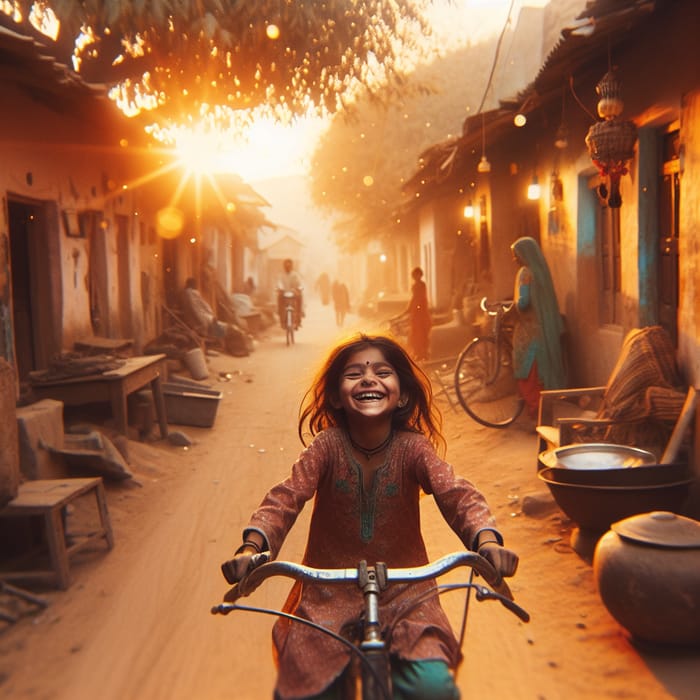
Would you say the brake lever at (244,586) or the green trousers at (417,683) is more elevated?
the brake lever at (244,586)

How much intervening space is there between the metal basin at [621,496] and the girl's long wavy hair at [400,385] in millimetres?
2222

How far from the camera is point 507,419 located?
10141 mm

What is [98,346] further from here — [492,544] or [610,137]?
[492,544]

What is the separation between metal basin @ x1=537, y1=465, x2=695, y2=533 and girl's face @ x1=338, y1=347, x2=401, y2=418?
2559mm

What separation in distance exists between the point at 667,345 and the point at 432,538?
218 cm

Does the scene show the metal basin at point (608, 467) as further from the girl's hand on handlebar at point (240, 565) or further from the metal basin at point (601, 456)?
the girl's hand on handlebar at point (240, 565)

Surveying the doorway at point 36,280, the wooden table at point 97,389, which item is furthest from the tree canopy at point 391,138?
the wooden table at point 97,389

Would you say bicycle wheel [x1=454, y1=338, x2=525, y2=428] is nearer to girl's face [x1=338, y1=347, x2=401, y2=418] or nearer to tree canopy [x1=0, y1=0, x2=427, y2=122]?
tree canopy [x1=0, y1=0, x2=427, y2=122]

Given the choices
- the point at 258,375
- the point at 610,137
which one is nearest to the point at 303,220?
the point at 258,375

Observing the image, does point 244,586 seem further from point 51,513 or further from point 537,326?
point 537,326

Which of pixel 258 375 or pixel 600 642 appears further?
pixel 258 375

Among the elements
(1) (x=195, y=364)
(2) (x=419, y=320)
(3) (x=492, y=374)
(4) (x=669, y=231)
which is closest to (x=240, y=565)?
(4) (x=669, y=231)

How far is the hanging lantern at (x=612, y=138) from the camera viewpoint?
6.81 metres

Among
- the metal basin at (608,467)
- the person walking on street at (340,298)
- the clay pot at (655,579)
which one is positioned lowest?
the clay pot at (655,579)
